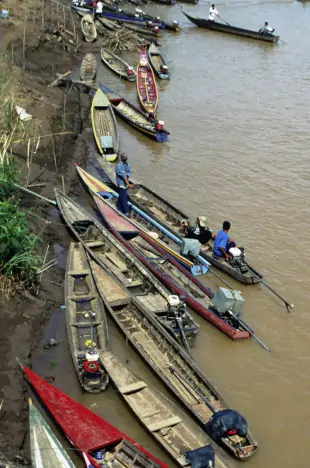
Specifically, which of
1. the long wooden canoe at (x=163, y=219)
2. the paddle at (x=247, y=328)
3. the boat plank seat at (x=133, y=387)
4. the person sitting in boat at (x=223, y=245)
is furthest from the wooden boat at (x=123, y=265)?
the person sitting in boat at (x=223, y=245)

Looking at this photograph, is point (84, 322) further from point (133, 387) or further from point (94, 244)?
point (94, 244)

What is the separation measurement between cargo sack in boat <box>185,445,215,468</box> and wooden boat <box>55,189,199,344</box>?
254 centimetres

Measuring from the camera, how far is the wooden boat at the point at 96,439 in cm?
675

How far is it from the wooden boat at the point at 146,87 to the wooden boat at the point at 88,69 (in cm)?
182

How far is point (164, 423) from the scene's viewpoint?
744cm

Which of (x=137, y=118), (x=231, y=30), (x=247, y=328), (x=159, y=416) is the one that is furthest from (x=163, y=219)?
(x=231, y=30)

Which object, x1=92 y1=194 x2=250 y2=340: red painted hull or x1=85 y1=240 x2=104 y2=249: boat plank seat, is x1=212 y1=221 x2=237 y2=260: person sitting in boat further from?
x1=85 y1=240 x2=104 y2=249: boat plank seat

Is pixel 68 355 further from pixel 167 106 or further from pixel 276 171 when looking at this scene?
pixel 167 106

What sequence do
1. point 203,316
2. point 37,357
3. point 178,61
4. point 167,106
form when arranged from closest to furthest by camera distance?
point 37,357 → point 203,316 → point 167,106 → point 178,61

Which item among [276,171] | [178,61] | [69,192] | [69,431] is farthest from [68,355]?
[178,61]

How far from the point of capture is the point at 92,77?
67.1 ft

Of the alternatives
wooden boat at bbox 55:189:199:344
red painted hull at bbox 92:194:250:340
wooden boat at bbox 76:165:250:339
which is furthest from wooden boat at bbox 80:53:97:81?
red painted hull at bbox 92:194:250:340

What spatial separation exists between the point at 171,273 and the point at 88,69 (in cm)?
1268

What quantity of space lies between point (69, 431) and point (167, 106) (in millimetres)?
15095
